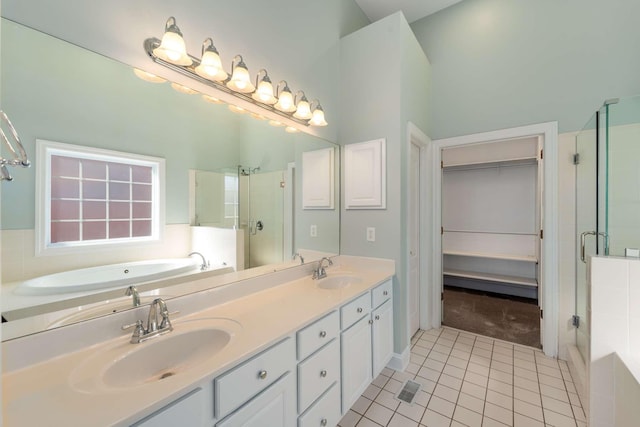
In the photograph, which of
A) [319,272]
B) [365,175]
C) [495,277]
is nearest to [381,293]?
[319,272]

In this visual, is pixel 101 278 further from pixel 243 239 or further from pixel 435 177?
pixel 435 177

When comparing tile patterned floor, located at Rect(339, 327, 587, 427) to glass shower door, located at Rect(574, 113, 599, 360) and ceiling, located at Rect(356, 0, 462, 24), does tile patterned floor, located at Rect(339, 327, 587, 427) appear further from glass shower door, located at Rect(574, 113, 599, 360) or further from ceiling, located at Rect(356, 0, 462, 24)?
ceiling, located at Rect(356, 0, 462, 24)

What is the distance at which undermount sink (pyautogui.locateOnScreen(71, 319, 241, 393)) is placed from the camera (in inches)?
33.9

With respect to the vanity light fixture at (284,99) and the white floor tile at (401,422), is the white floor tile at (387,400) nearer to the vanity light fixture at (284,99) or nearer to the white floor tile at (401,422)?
the white floor tile at (401,422)

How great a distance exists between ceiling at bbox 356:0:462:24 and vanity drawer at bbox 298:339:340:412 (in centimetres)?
320

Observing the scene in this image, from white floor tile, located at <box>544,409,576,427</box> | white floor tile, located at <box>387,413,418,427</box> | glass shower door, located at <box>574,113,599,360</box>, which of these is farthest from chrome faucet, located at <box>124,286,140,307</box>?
glass shower door, located at <box>574,113,599,360</box>

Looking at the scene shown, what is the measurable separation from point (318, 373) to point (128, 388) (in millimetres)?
854

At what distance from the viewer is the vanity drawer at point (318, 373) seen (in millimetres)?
1236

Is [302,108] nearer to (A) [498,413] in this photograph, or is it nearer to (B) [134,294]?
(B) [134,294]

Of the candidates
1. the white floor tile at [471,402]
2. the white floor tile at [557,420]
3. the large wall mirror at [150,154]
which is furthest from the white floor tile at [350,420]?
the white floor tile at [557,420]

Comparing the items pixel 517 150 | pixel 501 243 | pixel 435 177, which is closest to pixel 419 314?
pixel 435 177

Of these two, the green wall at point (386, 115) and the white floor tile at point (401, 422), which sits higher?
the green wall at point (386, 115)

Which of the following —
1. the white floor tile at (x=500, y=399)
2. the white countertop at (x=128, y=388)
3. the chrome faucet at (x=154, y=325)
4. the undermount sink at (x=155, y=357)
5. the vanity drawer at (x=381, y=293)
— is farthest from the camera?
the vanity drawer at (x=381, y=293)

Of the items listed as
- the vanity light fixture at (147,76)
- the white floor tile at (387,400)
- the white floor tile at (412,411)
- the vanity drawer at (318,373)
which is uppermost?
the vanity light fixture at (147,76)
